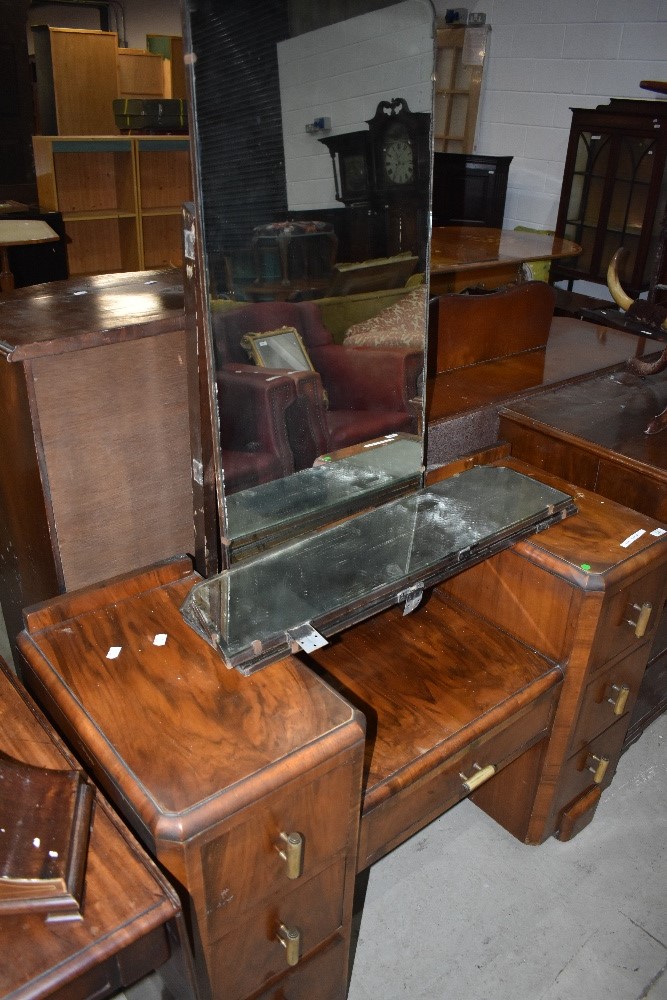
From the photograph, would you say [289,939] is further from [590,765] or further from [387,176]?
[387,176]

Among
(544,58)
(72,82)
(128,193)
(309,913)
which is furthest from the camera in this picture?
(72,82)

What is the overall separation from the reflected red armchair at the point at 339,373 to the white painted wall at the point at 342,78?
18 cm

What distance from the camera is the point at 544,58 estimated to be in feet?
15.5

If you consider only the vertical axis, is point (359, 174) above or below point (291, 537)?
above

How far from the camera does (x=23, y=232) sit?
4312 mm

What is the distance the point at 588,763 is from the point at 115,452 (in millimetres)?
1184

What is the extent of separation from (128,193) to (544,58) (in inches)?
111

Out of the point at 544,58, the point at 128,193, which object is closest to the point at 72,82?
the point at 128,193

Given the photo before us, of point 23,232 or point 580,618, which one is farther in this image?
point 23,232

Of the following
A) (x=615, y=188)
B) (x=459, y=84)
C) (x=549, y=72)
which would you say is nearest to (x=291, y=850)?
(x=615, y=188)

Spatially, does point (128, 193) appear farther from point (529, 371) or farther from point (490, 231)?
point (529, 371)

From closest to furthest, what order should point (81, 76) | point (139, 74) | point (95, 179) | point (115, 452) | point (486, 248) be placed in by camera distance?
1. point (115, 452)
2. point (486, 248)
3. point (95, 179)
4. point (81, 76)
5. point (139, 74)

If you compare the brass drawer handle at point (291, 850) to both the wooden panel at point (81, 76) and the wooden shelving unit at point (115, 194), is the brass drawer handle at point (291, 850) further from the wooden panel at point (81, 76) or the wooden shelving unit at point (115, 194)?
the wooden panel at point (81, 76)

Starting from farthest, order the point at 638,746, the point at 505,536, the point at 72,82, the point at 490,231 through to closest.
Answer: the point at 72,82, the point at 490,231, the point at 638,746, the point at 505,536
